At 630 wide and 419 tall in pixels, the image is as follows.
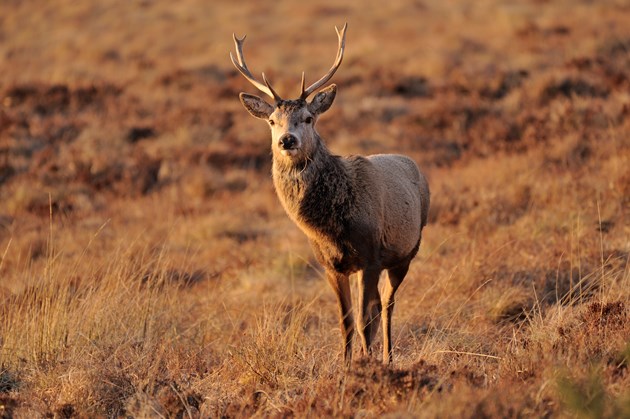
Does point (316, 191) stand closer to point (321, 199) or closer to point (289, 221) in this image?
point (321, 199)

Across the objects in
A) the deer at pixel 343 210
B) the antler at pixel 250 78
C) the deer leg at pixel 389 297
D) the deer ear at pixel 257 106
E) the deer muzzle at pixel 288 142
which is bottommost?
the deer leg at pixel 389 297

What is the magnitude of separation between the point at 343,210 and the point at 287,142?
0.66 m

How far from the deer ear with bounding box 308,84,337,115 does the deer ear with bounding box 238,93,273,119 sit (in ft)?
1.23

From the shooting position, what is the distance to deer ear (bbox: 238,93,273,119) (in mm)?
6195

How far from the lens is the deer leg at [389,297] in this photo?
237 inches

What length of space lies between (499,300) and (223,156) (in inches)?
324

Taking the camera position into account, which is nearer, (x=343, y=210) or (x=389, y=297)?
(x=343, y=210)

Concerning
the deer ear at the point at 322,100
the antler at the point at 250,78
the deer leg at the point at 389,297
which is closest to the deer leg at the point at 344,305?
the deer leg at the point at 389,297

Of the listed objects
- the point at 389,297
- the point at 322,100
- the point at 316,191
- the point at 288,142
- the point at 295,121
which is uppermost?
the point at 322,100

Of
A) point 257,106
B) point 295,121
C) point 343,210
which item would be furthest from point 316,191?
point 257,106

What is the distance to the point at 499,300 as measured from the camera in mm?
6711

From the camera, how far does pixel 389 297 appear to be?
634cm

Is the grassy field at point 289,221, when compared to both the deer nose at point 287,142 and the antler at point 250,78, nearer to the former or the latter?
the deer nose at point 287,142

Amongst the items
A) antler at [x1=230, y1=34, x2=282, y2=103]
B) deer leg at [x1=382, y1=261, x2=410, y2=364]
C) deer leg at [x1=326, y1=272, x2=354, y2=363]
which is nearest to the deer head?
antler at [x1=230, y1=34, x2=282, y2=103]
